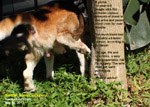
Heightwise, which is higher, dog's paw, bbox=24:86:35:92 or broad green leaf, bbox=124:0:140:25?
A: broad green leaf, bbox=124:0:140:25

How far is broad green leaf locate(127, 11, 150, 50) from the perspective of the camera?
4.07 metres

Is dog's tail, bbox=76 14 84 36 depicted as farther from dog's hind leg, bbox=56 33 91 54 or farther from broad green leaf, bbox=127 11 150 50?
broad green leaf, bbox=127 11 150 50

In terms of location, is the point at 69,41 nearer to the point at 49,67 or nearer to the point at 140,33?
the point at 49,67

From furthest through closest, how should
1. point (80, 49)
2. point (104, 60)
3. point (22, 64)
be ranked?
point (22, 64), point (80, 49), point (104, 60)

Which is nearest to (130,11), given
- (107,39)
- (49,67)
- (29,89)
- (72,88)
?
(107,39)

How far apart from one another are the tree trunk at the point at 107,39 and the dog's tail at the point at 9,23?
1001 millimetres

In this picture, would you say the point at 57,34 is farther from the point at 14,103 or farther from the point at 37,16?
the point at 14,103

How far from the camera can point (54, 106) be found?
3.34 m

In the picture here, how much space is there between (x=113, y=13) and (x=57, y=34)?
0.92 meters

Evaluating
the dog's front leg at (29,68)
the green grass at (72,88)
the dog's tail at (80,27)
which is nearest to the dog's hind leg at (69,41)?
the dog's tail at (80,27)

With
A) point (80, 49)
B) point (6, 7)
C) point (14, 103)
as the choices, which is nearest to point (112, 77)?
point (80, 49)

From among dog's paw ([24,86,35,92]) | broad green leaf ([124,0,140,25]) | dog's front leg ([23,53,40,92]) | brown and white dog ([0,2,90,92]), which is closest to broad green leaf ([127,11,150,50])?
broad green leaf ([124,0,140,25])

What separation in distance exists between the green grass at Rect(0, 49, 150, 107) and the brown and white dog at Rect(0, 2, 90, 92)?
29 cm

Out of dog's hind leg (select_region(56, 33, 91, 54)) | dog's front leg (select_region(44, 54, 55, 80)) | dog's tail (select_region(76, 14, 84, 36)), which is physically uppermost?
dog's tail (select_region(76, 14, 84, 36))
